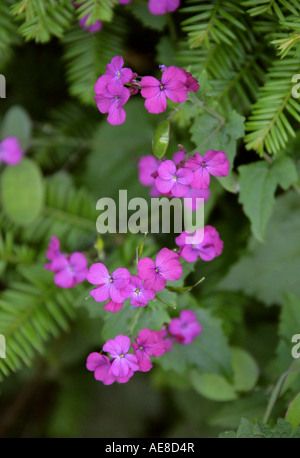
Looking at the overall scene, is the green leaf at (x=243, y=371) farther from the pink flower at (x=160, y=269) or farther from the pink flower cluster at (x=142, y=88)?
the pink flower cluster at (x=142, y=88)

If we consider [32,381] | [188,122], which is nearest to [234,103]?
[188,122]

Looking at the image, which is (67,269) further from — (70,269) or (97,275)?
(97,275)

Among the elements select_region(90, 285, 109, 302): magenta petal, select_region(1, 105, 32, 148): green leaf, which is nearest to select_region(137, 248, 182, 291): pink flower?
select_region(90, 285, 109, 302): magenta petal

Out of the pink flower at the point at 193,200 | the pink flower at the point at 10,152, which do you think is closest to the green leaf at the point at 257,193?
the pink flower at the point at 193,200

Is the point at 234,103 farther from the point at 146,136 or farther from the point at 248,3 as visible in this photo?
the point at 146,136

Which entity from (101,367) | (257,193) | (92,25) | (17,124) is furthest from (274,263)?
(17,124)
